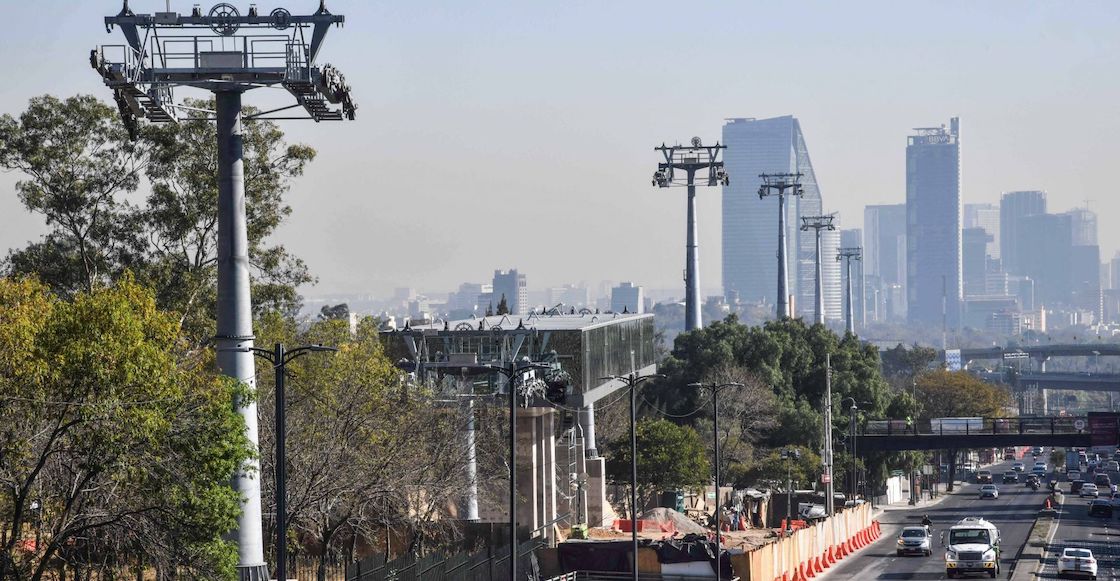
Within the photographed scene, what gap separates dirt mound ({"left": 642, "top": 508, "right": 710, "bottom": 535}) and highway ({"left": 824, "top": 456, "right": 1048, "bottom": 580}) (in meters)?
7.59

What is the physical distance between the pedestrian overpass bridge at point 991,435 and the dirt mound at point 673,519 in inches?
1504

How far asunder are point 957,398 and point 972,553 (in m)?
110

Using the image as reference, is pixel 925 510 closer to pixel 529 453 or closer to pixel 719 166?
pixel 719 166

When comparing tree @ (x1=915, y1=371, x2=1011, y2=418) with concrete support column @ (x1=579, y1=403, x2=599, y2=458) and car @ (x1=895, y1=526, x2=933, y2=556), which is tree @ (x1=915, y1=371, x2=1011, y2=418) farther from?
car @ (x1=895, y1=526, x2=933, y2=556)

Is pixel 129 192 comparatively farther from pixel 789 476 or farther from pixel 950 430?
pixel 950 430

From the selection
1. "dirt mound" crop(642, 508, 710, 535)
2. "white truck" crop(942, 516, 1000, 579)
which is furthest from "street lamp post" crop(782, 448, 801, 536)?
"white truck" crop(942, 516, 1000, 579)

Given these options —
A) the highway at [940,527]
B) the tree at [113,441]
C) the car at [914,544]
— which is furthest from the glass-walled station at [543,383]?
the tree at [113,441]

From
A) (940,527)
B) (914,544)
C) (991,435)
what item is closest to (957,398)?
(991,435)

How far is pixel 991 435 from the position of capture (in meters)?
113

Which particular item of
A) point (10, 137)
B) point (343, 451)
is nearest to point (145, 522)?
point (343, 451)

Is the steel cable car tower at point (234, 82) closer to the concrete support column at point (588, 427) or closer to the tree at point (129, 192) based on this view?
the tree at point (129, 192)

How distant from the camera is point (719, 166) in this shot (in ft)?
354

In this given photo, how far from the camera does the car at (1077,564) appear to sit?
200ft

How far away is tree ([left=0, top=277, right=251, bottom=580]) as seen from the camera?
3156 cm
